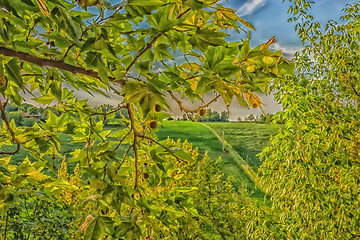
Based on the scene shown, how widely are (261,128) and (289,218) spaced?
19.5 feet

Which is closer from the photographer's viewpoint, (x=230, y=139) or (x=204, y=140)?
(x=204, y=140)

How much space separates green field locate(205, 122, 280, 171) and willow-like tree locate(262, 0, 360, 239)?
4671mm

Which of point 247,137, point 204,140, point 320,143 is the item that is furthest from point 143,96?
point 247,137

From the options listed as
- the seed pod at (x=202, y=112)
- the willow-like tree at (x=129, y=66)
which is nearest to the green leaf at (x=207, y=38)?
the willow-like tree at (x=129, y=66)

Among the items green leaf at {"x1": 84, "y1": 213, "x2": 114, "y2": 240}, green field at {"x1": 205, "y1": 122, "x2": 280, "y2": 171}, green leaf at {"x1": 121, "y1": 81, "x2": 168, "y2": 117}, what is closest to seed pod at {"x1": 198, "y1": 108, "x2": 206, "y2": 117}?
green leaf at {"x1": 121, "y1": 81, "x2": 168, "y2": 117}

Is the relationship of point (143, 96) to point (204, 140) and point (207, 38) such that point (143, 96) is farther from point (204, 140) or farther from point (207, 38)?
point (204, 140)

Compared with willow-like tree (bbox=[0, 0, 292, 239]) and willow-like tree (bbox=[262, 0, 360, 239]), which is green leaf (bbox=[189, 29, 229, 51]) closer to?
willow-like tree (bbox=[0, 0, 292, 239])

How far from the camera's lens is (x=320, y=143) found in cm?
192

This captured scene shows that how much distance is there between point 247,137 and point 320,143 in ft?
18.0

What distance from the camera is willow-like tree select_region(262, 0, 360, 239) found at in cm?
167

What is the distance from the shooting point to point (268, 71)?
44 cm

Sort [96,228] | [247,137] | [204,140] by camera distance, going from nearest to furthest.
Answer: [96,228] → [204,140] → [247,137]

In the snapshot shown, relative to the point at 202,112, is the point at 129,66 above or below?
above

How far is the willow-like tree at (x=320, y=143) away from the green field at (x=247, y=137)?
184 inches
